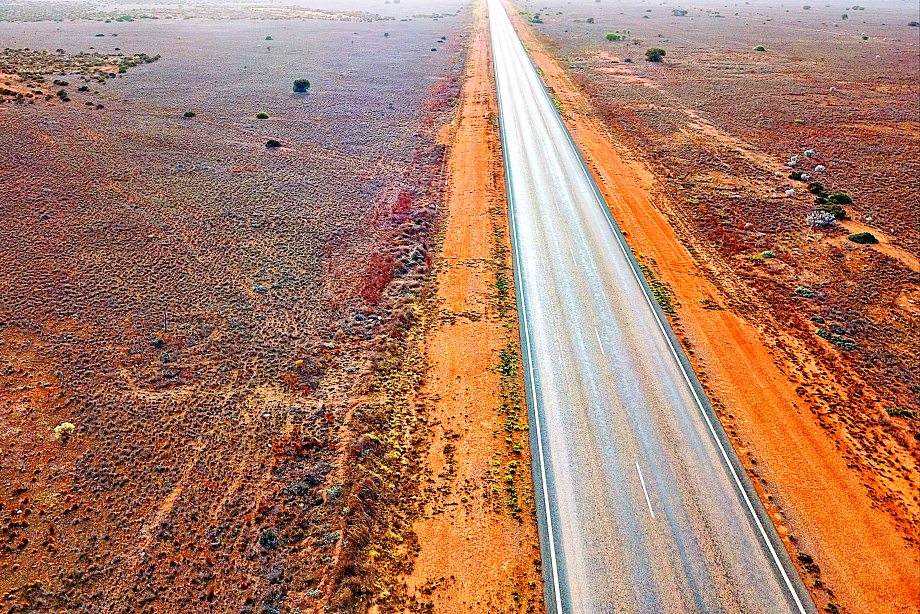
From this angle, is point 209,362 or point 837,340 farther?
point 837,340

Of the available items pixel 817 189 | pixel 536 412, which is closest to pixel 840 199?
pixel 817 189

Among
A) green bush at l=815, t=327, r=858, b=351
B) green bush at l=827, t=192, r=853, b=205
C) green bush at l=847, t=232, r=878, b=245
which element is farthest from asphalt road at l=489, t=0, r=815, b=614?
green bush at l=827, t=192, r=853, b=205

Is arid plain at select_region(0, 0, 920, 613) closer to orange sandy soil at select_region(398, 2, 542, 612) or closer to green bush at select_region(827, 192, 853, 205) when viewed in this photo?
orange sandy soil at select_region(398, 2, 542, 612)

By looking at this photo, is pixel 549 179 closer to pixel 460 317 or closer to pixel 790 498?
pixel 460 317

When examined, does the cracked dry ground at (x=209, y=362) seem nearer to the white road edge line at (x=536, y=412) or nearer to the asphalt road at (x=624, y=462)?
the white road edge line at (x=536, y=412)

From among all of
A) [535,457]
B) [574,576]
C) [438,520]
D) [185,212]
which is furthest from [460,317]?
[185,212]

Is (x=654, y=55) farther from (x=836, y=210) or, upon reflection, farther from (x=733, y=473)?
(x=733, y=473)
